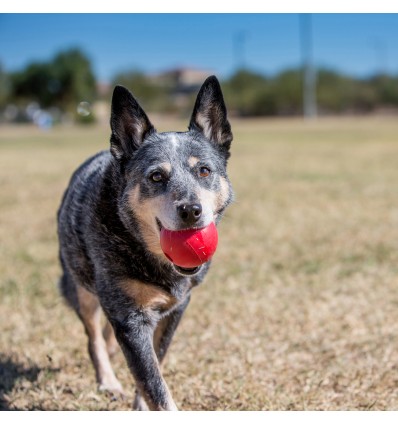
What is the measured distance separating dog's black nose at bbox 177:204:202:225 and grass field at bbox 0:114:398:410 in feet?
3.83

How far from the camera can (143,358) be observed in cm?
298

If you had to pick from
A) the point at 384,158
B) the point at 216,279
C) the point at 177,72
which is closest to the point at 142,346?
the point at 216,279

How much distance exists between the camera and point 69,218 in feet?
12.1

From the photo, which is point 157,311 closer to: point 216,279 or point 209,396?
point 209,396

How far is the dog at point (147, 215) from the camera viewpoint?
298 centimetres

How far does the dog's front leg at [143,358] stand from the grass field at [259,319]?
1.90 ft

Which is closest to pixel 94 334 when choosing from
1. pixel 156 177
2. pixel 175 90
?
pixel 156 177

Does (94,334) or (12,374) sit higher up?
(94,334)

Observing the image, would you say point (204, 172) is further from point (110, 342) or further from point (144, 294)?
point (110, 342)

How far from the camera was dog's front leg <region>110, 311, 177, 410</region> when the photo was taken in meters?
2.94

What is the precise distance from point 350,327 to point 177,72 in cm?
4233

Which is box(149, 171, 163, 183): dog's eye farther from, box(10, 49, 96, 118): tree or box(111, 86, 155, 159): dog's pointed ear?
box(10, 49, 96, 118): tree

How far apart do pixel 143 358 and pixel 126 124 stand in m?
1.17

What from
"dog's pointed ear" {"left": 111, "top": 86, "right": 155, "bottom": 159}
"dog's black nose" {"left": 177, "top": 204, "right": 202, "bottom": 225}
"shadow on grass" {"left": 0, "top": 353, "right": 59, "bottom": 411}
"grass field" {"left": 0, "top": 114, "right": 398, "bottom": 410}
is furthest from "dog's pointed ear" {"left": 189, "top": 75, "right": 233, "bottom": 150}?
"shadow on grass" {"left": 0, "top": 353, "right": 59, "bottom": 411}
